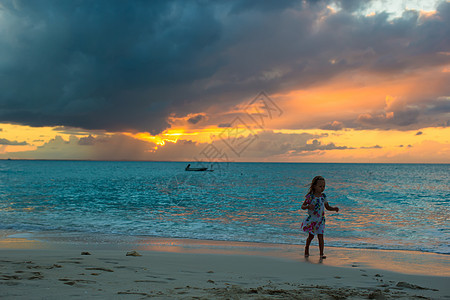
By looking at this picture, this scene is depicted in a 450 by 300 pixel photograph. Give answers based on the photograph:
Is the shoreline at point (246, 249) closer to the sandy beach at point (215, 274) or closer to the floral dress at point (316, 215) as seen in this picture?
the sandy beach at point (215, 274)

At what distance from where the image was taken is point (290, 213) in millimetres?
17797

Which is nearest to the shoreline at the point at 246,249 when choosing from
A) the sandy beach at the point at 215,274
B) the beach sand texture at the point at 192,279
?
the sandy beach at the point at 215,274

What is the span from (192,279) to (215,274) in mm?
661

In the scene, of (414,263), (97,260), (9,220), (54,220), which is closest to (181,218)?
(54,220)

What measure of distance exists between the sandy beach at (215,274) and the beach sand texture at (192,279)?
13mm

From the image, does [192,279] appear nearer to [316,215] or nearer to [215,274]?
[215,274]

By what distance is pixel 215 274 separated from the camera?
20.3ft

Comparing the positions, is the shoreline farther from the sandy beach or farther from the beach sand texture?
the beach sand texture

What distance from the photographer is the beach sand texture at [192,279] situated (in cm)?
458

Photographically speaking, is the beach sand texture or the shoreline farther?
the shoreline

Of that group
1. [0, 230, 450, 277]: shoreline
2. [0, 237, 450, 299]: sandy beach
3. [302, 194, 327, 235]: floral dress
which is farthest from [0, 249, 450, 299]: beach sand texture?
[302, 194, 327, 235]: floral dress

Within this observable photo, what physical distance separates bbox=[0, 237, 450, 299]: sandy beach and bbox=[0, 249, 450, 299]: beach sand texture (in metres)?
0.01

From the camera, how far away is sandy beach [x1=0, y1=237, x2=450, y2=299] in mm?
4656

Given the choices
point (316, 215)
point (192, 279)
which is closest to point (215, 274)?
point (192, 279)
